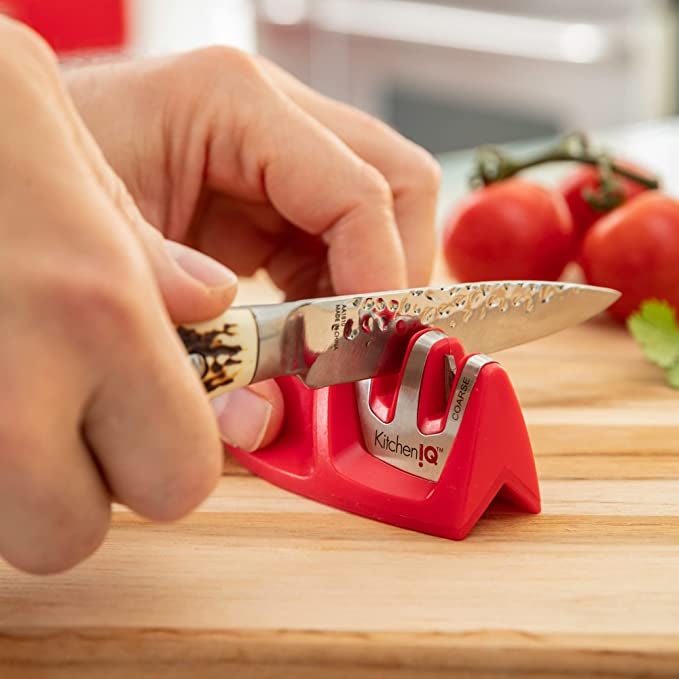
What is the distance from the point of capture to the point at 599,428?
3.67 ft

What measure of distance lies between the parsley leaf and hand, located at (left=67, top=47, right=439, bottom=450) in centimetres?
27

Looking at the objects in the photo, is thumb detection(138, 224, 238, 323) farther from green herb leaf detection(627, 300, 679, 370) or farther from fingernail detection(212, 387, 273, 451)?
green herb leaf detection(627, 300, 679, 370)

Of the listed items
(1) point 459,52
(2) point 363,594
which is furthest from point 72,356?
(1) point 459,52

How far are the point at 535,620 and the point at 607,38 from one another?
3.62 meters

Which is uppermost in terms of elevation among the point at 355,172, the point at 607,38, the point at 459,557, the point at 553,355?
the point at 355,172

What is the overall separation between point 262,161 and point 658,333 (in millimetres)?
516

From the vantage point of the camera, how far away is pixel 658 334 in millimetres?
1289

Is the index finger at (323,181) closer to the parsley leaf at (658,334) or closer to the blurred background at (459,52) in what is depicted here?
the parsley leaf at (658,334)

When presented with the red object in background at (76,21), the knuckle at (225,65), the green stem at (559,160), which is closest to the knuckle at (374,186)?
the knuckle at (225,65)

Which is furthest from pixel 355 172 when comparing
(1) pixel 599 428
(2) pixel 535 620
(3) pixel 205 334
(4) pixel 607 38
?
(4) pixel 607 38

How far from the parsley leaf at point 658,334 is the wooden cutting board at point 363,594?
0.29 metres

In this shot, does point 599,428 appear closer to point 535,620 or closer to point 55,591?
point 535,620

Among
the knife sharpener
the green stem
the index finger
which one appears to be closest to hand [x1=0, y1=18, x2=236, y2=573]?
the knife sharpener

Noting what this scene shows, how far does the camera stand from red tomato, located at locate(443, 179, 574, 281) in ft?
5.21
